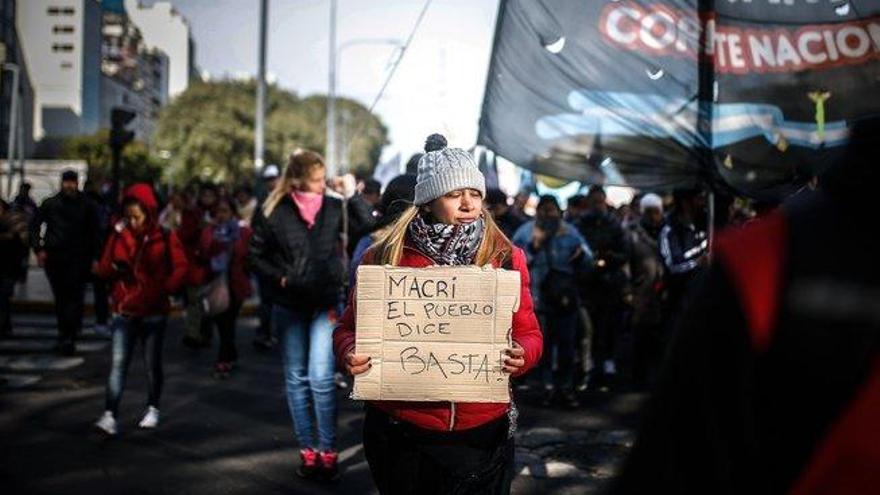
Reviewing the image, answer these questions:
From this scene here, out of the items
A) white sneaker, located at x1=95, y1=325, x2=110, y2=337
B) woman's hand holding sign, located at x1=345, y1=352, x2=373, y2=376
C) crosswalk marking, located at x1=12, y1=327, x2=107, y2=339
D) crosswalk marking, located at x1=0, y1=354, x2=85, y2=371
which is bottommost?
crosswalk marking, located at x1=0, y1=354, x2=85, y2=371

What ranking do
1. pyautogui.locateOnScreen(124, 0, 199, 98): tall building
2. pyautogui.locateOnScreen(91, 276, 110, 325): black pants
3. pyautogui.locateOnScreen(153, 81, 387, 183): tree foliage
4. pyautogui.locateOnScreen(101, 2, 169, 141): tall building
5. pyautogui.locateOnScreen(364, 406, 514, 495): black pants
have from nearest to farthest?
1. pyautogui.locateOnScreen(364, 406, 514, 495): black pants
2. pyautogui.locateOnScreen(91, 276, 110, 325): black pants
3. pyautogui.locateOnScreen(153, 81, 387, 183): tree foliage
4. pyautogui.locateOnScreen(124, 0, 199, 98): tall building
5. pyautogui.locateOnScreen(101, 2, 169, 141): tall building

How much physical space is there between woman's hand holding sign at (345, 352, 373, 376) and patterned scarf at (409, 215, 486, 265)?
41 centimetres

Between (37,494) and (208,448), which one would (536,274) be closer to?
(208,448)

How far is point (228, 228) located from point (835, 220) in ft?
32.8

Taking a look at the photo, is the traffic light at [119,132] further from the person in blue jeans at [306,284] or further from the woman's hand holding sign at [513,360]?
the woman's hand holding sign at [513,360]

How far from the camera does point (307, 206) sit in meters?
6.36

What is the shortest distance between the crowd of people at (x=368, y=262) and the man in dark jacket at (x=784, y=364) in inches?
84.5

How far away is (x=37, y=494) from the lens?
5742mm

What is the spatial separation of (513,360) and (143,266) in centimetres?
444

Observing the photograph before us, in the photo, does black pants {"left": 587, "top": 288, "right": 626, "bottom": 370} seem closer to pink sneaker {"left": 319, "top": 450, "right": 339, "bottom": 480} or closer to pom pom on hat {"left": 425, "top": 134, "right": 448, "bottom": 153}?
pink sneaker {"left": 319, "top": 450, "right": 339, "bottom": 480}

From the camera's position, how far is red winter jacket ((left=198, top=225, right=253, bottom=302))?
34.4ft

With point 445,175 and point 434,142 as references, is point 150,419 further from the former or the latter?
point 445,175

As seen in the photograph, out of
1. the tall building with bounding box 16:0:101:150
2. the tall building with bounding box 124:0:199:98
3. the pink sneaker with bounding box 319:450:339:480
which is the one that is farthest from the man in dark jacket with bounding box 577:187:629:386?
the tall building with bounding box 16:0:101:150

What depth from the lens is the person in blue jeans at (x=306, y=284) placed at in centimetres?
610
